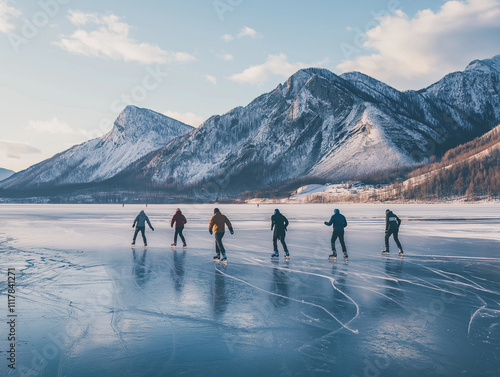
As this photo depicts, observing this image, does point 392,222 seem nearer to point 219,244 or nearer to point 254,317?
point 219,244

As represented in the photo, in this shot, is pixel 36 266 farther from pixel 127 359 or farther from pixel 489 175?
pixel 489 175

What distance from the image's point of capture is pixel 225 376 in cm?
543

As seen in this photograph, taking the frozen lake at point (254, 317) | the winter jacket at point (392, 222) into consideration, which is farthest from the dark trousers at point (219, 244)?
the winter jacket at point (392, 222)

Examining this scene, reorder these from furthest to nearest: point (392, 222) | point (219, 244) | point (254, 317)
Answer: point (392, 222) < point (219, 244) < point (254, 317)

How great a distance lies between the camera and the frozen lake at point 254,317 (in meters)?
5.84

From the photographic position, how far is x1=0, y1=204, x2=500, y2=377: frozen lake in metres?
5.84

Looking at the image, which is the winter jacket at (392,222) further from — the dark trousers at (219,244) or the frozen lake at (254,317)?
the dark trousers at (219,244)

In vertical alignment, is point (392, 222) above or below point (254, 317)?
above

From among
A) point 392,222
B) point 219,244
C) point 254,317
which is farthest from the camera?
point 392,222

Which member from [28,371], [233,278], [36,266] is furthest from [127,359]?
[36,266]

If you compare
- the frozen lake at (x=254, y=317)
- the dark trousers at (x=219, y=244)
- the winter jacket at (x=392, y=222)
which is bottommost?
the frozen lake at (x=254, y=317)

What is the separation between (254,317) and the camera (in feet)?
26.6

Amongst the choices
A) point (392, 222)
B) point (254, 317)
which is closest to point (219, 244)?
point (254, 317)

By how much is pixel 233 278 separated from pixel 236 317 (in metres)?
4.21
